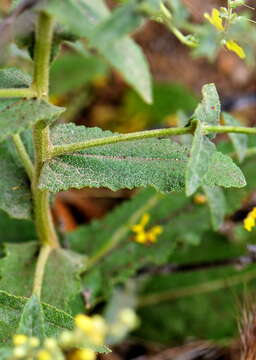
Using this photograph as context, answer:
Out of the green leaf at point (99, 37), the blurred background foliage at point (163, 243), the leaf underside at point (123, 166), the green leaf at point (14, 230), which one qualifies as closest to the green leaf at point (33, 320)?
the leaf underside at point (123, 166)

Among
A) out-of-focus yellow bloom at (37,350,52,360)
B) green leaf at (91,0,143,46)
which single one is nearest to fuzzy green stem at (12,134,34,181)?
green leaf at (91,0,143,46)

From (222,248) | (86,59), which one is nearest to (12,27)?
(222,248)

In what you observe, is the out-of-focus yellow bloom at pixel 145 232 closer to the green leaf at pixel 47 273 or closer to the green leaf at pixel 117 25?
the green leaf at pixel 47 273

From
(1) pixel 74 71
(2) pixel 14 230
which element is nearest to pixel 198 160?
(2) pixel 14 230

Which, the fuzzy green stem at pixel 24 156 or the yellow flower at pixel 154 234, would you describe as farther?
the yellow flower at pixel 154 234

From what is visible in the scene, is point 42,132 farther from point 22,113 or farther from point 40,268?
point 40,268

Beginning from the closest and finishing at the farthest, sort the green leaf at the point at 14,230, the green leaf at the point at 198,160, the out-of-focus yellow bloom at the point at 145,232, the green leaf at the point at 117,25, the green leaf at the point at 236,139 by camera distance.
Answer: the green leaf at the point at 117,25
the green leaf at the point at 198,160
the green leaf at the point at 236,139
the out-of-focus yellow bloom at the point at 145,232
the green leaf at the point at 14,230
